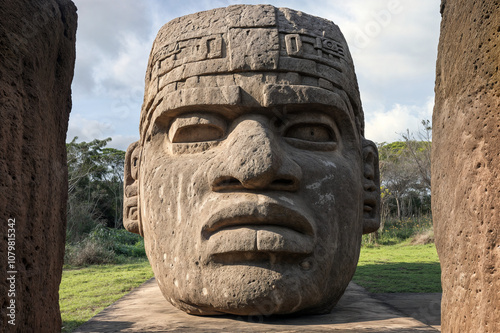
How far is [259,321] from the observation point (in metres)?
3.16

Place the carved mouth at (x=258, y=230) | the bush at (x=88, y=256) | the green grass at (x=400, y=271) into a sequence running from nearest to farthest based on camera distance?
the carved mouth at (x=258, y=230)
the green grass at (x=400, y=271)
the bush at (x=88, y=256)

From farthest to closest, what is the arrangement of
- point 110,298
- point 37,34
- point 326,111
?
point 110,298
point 326,111
point 37,34

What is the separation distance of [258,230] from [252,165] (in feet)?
1.54

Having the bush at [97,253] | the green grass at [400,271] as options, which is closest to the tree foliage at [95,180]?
the bush at [97,253]

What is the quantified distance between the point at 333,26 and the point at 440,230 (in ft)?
8.71

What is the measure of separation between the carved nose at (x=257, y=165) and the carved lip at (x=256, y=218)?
0.18 meters

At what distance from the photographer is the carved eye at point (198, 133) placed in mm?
3504

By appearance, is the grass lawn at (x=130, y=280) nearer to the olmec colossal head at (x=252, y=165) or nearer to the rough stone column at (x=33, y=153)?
the olmec colossal head at (x=252, y=165)

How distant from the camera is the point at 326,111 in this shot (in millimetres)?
3541

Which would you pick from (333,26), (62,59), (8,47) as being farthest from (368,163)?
(8,47)

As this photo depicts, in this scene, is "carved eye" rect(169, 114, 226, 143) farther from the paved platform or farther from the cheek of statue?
the paved platform

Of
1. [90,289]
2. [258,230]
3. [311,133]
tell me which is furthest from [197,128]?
[90,289]

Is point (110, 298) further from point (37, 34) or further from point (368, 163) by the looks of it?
point (37, 34)

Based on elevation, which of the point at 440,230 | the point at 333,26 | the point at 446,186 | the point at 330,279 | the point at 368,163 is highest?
the point at 333,26
